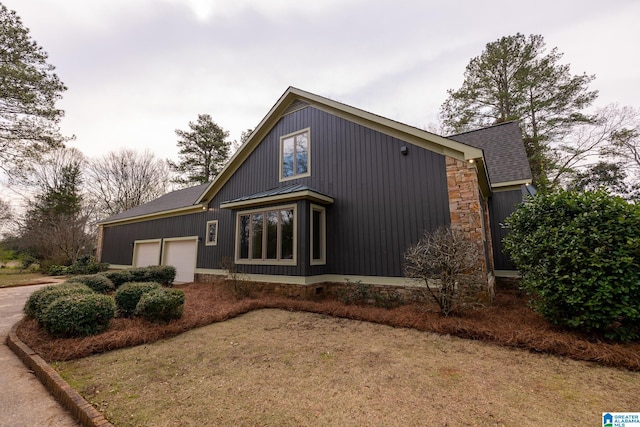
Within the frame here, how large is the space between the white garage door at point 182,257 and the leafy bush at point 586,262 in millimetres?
11595

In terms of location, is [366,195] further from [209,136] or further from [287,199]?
[209,136]

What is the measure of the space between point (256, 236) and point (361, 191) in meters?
3.62

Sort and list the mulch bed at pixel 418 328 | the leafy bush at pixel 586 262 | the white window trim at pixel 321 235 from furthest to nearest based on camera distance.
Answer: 1. the white window trim at pixel 321 235
2. the leafy bush at pixel 586 262
3. the mulch bed at pixel 418 328

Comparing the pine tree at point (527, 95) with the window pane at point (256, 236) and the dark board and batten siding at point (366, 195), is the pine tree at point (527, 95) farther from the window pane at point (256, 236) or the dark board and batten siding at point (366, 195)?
the window pane at point (256, 236)

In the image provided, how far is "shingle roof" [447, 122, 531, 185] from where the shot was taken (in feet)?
27.7

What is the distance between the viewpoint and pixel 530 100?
14945 millimetres

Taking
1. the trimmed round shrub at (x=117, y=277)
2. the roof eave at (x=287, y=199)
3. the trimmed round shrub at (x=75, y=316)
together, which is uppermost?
the roof eave at (x=287, y=199)

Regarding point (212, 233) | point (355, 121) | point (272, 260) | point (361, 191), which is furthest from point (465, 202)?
point (212, 233)

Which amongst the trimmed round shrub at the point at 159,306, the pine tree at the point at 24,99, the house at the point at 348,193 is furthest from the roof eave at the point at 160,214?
the trimmed round shrub at the point at 159,306

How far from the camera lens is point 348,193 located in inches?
298

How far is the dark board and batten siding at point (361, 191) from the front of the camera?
6418mm

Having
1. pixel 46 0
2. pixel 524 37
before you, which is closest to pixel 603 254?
pixel 46 0

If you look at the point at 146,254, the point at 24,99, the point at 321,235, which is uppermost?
the point at 24,99

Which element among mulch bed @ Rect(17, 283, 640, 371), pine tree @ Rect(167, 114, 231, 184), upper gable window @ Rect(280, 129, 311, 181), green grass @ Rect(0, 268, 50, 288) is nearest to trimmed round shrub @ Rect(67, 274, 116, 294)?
mulch bed @ Rect(17, 283, 640, 371)
